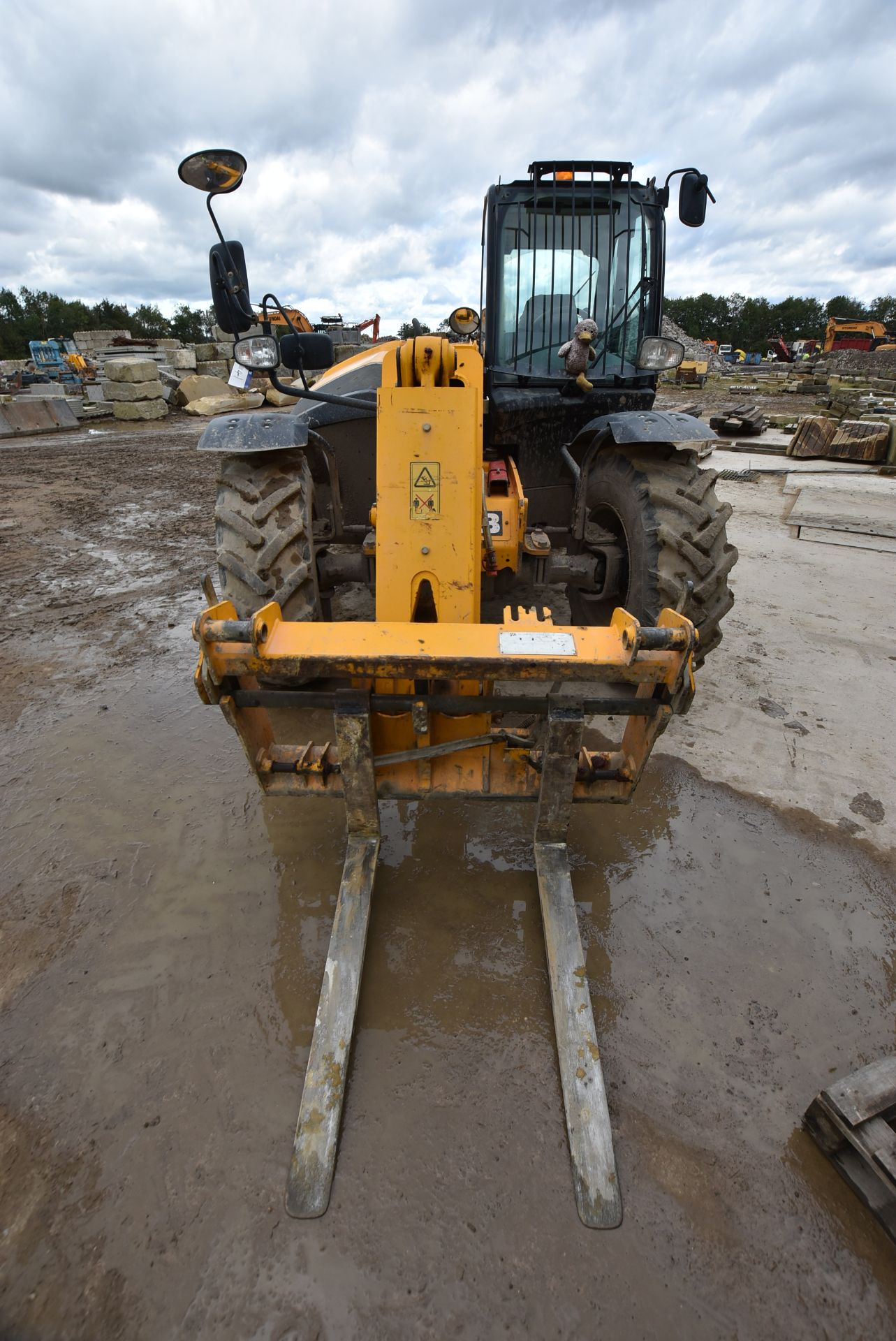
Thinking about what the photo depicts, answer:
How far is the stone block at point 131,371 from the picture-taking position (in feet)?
56.1

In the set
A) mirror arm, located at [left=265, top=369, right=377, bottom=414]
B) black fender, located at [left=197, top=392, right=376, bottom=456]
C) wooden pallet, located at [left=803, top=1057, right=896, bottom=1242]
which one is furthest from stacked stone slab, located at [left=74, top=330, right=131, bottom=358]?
wooden pallet, located at [left=803, top=1057, right=896, bottom=1242]

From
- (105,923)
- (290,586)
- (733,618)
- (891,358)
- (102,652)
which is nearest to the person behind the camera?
(105,923)

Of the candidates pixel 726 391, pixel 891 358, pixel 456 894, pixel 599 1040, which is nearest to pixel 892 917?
pixel 599 1040

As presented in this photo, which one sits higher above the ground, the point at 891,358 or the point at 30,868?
the point at 891,358

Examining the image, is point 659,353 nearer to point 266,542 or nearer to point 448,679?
point 266,542

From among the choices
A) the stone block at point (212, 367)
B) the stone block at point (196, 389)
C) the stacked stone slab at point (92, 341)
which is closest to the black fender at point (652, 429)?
the stone block at point (196, 389)

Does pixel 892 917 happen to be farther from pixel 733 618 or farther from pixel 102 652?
pixel 102 652

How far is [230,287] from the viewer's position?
2434 millimetres

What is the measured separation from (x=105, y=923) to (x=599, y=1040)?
73.1 inches

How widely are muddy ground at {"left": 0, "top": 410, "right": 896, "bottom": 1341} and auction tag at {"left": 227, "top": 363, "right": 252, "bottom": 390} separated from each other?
1.80 meters

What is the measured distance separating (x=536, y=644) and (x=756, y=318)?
9230cm

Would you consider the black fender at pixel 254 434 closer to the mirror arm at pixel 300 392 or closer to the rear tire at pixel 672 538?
the mirror arm at pixel 300 392

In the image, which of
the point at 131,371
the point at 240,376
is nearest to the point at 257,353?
the point at 240,376

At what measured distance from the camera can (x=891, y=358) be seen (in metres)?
32.4
